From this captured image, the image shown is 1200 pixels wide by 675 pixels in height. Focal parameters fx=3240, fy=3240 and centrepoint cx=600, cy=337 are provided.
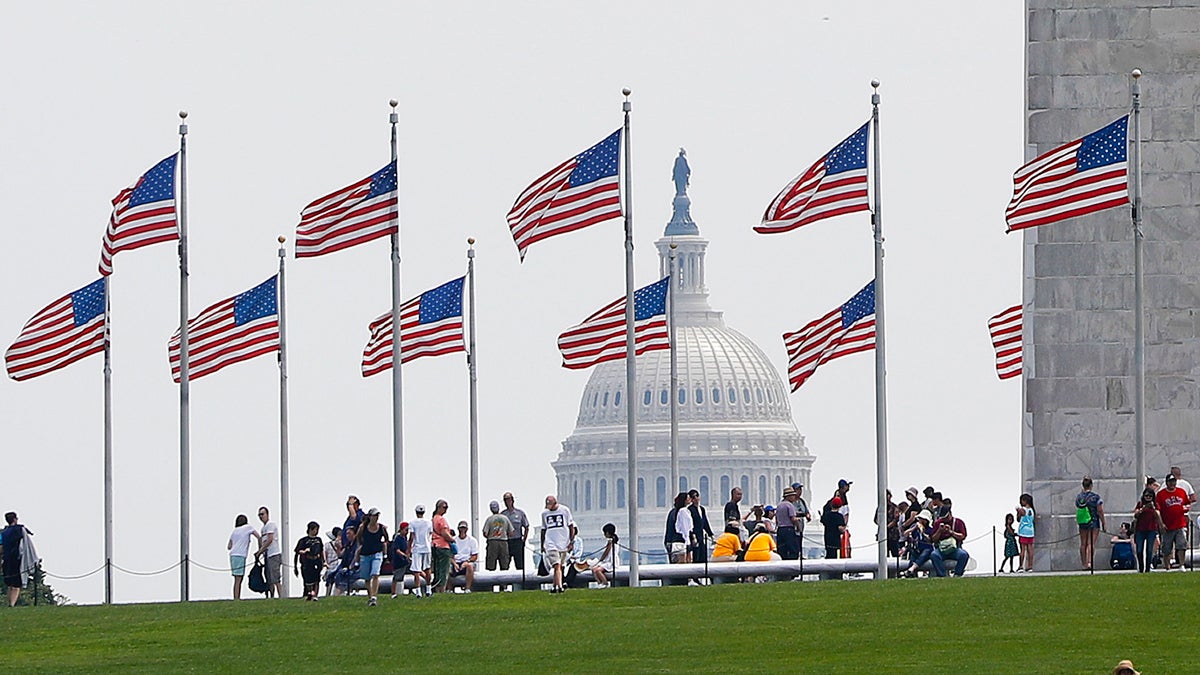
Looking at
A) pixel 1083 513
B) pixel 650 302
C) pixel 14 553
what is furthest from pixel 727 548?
pixel 650 302

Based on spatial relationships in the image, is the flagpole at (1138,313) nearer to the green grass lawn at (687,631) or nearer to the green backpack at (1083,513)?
the green backpack at (1083,513)

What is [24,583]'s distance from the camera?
41.0 m

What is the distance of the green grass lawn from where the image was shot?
2772 centimetres

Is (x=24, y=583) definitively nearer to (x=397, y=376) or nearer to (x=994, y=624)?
(x=397, y=376)

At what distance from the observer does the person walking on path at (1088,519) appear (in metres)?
40.4

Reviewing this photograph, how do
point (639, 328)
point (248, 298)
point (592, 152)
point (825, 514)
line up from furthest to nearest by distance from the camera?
point (639, 328) → point (248, 298) → point (825, 514) → point (592, 152)

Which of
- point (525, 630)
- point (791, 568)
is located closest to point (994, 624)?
point (525, 630)

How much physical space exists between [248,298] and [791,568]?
35.0 feet

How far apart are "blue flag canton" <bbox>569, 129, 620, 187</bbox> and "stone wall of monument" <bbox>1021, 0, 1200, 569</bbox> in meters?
6.63

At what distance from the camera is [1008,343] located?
4659 cm

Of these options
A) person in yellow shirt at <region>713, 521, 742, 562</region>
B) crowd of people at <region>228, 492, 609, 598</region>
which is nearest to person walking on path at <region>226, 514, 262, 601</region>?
crowd of people at <region>228, 492, 609, 598</region>

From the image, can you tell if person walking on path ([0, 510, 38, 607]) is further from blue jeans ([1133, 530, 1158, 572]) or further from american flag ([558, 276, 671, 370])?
blue jeans ([1133, 530, 1158, 572])

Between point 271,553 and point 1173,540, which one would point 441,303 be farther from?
point 1173,540

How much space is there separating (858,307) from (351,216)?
7.57 meters
